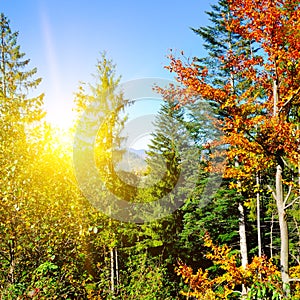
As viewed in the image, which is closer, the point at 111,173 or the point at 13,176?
the point at 13,176

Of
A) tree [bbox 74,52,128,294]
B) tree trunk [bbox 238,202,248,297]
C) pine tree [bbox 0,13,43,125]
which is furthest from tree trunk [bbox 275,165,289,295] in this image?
pine tree [bbox 0,13,43,125]

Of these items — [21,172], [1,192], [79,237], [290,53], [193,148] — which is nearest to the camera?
[1,192]

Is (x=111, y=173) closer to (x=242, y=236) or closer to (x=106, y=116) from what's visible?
(x=106, y=116)

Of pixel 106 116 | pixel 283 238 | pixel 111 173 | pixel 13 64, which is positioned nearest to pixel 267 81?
pixel 283 238

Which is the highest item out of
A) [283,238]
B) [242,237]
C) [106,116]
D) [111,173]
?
[106,116]

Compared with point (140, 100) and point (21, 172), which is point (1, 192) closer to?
point (21, 172)

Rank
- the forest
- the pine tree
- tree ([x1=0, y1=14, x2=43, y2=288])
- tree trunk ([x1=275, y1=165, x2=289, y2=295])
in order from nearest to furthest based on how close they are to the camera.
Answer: tree ([x1=0, y1=14, x2=43, y2=288]), the forest, tree trunk ([x1=275, y1=165, x2=289, y2=295]), the pine tree

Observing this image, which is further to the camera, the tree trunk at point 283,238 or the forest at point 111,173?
the tree trunk at point 283,238

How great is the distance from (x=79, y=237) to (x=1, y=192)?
4.47 feet

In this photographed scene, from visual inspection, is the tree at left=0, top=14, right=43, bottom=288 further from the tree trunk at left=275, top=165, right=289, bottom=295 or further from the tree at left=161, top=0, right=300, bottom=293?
the tree trunk at left=275, top=165, right=289, bottom=295

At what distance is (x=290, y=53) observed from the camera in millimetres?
5793

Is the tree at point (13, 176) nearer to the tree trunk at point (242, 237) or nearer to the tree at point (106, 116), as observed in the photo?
the tree at point (106, 116)

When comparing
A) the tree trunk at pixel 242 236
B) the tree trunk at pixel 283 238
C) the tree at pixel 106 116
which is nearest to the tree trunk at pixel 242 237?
the tree trunk at pixel 242 236

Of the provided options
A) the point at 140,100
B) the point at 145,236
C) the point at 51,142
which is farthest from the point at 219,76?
the point at 51,142
